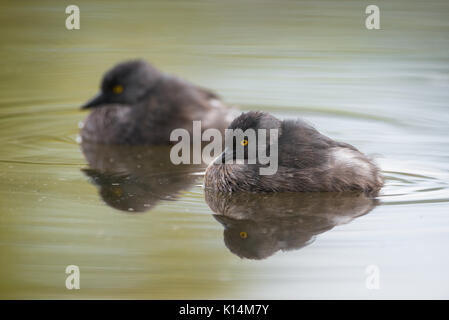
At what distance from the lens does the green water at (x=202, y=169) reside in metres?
5.91

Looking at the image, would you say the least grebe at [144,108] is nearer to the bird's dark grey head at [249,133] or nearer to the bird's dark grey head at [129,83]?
the bird's dark grey head at [129,83]

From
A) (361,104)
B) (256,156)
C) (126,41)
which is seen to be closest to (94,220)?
(256,156)

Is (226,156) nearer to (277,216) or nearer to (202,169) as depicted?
(277,216)

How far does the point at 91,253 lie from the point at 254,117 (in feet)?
7.05

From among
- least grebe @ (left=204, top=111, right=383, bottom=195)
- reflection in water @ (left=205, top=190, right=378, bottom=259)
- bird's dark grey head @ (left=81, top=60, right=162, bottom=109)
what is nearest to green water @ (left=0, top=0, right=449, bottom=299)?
reflection in water @ (left=205, top=190, right=378, bottom=259)

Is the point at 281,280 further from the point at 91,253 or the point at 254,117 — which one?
the point at 254,117

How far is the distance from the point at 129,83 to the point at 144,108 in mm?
434

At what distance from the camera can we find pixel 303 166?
24.4 ft

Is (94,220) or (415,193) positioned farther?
(415,193)

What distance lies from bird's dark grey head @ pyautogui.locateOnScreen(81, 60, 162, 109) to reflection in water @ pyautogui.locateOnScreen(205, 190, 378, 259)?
2.92 meters

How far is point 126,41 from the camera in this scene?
1420cm

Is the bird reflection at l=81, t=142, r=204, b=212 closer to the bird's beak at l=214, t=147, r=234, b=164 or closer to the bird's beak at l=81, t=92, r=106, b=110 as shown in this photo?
the bird's beak at l=214, t=147, r=234, b=164

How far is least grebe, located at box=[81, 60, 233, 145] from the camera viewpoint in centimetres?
990

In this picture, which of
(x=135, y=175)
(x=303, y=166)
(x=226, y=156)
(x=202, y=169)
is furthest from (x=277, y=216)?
(x=135, y=175)
